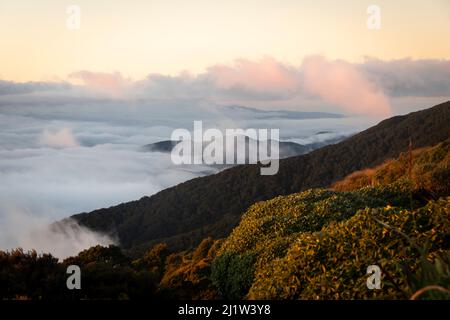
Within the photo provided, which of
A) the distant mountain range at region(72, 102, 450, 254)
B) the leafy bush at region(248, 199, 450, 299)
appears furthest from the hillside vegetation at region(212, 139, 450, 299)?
the distant mountain range at region(72, 102, 450, 254)

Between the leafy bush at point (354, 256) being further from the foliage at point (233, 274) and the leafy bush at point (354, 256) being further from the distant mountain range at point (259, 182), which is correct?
the distant mountain range at point (259, 182)

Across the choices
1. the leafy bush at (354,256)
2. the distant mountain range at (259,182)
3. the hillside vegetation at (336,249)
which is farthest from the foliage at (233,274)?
the distant mountain range at (259,182)

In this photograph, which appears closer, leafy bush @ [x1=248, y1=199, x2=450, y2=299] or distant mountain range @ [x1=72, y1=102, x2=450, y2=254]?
leafy bush @ [x1=248, y1=199, x2=450, y2=299]

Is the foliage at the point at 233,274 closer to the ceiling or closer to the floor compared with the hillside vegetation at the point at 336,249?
closer to the floor

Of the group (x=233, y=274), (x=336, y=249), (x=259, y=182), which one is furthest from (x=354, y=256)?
(x=259, y=182)

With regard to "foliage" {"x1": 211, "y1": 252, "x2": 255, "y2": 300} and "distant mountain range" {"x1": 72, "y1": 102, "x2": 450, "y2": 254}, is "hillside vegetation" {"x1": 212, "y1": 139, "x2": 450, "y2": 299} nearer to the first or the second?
"foliage" {"x1": 211, "y1": 252, "x2": 255, "y2": 300}

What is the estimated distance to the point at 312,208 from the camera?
41.8 feet

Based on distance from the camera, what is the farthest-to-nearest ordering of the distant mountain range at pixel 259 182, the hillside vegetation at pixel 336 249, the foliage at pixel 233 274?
the distant mountain range at pixel 259 182
the foliage at pixel 233 274
the hillside vegetation at pixel 336 249

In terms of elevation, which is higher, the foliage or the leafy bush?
the leafy bush

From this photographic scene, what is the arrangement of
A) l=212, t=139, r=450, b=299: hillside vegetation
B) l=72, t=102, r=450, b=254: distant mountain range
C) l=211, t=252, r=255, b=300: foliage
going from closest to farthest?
l=212, t=139, r=450, b=299: hillside vegetation → l=211, t=252, r=255, b=300: foliage → l=72, t=102, r=450, b=254: distant mountain range

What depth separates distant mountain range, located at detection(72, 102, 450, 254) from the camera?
67688mm

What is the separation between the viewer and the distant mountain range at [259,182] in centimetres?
6769

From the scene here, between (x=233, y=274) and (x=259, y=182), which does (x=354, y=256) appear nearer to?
(x=233, y=274)
